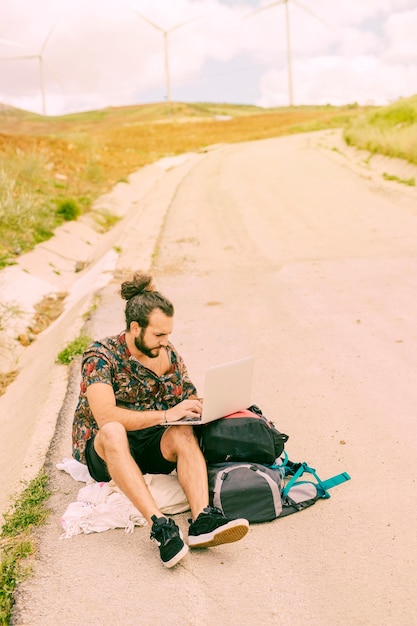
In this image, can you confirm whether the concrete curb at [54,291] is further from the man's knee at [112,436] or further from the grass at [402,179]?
the grass at [402,179]

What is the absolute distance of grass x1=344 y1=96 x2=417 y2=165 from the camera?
1719 centimetres

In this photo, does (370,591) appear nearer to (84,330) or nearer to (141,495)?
(141,495)

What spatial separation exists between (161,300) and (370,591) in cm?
190

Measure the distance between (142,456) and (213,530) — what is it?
80 centimetres

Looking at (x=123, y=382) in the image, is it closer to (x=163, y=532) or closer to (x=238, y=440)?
(x=238, y=440)

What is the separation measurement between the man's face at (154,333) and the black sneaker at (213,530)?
993 millimetres

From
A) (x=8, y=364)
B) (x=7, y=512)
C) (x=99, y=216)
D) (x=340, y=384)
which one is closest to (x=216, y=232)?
(x=99, y=216)

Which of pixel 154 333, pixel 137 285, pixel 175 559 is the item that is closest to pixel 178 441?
pixel 154 333

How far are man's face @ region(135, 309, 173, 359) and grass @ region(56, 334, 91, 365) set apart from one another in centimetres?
290

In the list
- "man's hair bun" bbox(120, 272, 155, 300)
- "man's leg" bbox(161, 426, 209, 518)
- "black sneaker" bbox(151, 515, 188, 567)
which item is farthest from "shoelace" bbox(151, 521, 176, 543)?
"man's hair bun" bbox(120, 272, 155, 300)

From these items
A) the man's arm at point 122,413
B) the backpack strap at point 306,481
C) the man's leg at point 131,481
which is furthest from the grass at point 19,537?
the backpack strap at point 306,481

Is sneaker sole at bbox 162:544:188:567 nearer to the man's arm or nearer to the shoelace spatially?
the shoelace

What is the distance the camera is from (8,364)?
790 cm

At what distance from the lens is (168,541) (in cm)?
344
